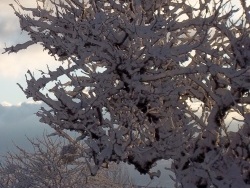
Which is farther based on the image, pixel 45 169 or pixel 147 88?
pixel 45 169

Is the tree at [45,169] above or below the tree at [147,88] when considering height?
above

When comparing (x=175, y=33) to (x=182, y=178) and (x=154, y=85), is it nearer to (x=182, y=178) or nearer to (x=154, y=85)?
(x=154, y=85)

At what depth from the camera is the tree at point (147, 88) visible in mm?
6746

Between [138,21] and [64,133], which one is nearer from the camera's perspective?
[138,21]

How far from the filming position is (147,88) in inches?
282

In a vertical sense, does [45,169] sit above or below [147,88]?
above

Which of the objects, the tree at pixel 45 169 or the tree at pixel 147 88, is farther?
the tree at pixel 45 169

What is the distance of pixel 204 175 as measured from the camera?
7.22m

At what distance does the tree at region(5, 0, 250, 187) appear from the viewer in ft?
22.1

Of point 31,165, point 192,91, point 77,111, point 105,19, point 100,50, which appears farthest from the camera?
point 31,165

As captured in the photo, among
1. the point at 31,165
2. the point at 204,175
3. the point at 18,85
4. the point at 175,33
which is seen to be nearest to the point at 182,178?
the point at 204,175

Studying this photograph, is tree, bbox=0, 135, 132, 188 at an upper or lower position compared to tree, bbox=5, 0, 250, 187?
upper

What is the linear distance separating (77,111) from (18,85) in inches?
35.3

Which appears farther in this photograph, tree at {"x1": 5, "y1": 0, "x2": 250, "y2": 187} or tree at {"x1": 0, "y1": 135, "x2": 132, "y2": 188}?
tree at {"x1": 0, "y1": 135, "x2": 132, "y2": 188}
